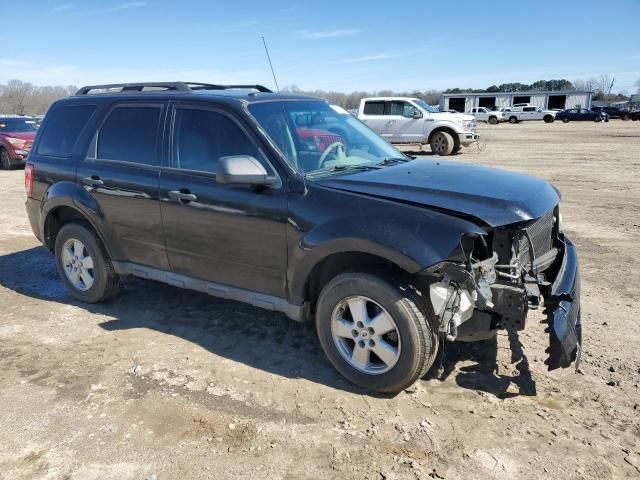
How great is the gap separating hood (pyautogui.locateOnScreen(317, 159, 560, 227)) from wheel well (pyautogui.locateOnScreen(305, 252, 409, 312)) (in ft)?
1.45

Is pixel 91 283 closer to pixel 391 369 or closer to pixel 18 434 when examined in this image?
pixel 18 434

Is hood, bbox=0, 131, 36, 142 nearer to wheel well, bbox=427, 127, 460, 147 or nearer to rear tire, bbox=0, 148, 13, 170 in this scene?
rear tire, bbox=0, 148, 13, 170

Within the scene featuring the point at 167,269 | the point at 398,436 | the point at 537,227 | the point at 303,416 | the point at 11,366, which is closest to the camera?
the point at 398,436

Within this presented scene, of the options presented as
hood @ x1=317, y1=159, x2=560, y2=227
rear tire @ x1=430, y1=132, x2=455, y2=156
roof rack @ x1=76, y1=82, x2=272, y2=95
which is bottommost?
rear tire @ x1=430, y1=132, x2=455, y2=156

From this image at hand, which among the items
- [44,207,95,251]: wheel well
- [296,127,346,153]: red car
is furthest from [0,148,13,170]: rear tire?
[296,127,346,153]: red car

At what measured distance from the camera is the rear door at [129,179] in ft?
14.2

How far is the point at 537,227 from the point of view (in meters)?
3.54

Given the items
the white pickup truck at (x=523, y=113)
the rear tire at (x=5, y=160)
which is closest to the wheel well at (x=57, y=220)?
the rear tire at (x=5, y=160)

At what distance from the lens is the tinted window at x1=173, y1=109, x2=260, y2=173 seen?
12.7 feet

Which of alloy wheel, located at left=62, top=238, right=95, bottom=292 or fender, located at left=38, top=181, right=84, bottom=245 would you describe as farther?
alloy wheel, located at left=62, top=238, right=95, bottom=292

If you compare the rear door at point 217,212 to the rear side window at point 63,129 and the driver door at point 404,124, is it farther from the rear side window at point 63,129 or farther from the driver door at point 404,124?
the driver door at point 404,124

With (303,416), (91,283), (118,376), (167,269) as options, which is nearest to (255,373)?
(303,416)

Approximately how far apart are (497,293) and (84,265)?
3824 mm

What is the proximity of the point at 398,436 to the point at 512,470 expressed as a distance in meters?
0.63
